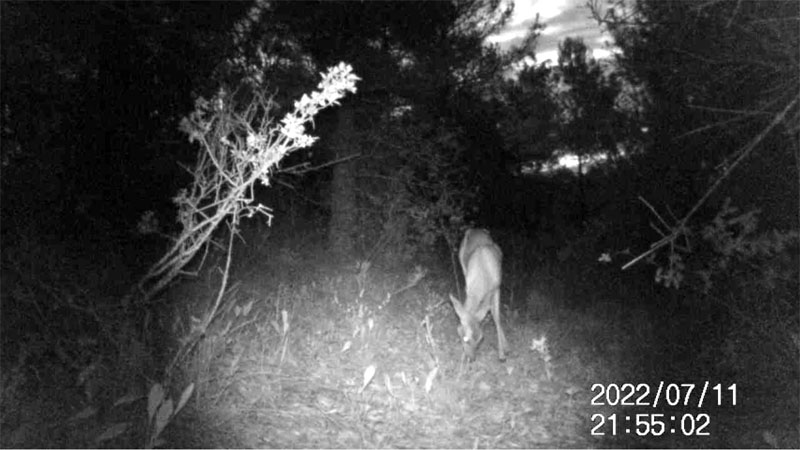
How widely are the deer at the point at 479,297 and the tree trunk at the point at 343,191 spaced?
3.45 meters

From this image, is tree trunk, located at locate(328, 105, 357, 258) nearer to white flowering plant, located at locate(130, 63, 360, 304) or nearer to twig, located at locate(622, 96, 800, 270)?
white flowering plant, located at locate(130, 63, 360, 304)

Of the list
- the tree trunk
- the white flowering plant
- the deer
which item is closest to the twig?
the white flowering plant

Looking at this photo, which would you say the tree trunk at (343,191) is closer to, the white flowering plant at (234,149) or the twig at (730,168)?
the white flowering plant at (234,149)

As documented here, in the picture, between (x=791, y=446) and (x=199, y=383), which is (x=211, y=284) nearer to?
(x=199, y=383)

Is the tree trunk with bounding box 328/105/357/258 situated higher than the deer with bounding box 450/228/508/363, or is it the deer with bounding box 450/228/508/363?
the tree trunk with bounding box 328/105/357/258

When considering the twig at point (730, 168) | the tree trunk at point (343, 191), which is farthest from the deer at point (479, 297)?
the twig at point (730, 168)

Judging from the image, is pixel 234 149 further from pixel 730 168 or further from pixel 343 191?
pixel 343 191

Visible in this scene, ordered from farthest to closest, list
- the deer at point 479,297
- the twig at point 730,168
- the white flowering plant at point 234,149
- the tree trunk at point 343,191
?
the tree trunk at point 343,191 < the deer at point 479,297 < the white flowering plant at point 234,149 < the twig at point 730,168

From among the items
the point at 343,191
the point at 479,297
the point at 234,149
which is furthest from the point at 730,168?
the point at 343,191

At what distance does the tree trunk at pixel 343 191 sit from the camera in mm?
14930

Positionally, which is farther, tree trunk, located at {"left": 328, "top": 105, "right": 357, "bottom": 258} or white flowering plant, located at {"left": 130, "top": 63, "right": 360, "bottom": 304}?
tree trunk, located at {"left": 328, "top": 105, "right": 357, "bottom": 258}

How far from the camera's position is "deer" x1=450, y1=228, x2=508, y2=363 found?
1038cm

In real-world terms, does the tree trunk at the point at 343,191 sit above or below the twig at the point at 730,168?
above

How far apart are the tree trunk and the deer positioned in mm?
3450
